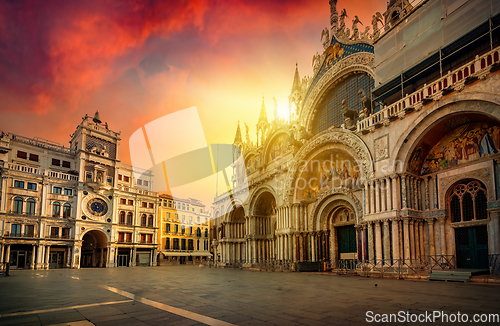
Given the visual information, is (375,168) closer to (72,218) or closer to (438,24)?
(438,24)

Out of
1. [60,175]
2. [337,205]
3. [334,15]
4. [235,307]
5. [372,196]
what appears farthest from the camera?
[60,175]

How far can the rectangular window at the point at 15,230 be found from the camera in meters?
42.5

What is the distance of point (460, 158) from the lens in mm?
17781

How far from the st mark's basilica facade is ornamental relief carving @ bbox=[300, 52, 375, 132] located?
0.11m

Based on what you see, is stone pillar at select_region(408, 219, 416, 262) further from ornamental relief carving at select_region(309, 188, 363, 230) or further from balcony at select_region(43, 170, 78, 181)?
balcony at select_region(43, 170, 78, 181)

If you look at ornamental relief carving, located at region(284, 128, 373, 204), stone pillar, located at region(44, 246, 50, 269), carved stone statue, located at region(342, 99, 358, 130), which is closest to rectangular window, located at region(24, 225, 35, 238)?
stone pillar, located at region(44, 246, 50, 269)

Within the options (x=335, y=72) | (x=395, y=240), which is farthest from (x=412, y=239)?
→ (x=335, y=72)

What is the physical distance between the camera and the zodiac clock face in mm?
49844

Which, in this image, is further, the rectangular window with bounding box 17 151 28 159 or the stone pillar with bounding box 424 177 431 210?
the rectangular window with bounding box 17 151 28 159

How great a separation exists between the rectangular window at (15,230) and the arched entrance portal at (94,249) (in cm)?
1078

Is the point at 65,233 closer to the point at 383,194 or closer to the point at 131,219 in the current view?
the point at 131,219

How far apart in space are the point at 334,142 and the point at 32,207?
137 ft

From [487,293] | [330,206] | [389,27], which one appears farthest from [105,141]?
[487,293]

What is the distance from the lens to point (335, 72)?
28.6 m
